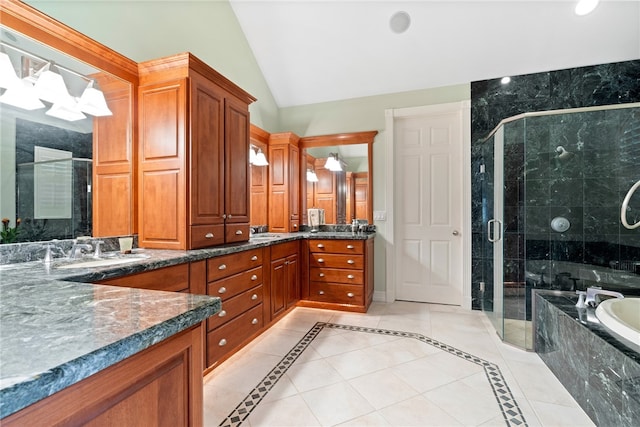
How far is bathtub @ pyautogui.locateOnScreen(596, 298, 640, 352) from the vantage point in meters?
1.39

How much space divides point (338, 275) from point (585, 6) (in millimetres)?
3429

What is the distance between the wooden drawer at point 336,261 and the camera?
3.15 meters

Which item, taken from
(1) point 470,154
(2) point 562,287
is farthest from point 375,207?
(2) point 562,287

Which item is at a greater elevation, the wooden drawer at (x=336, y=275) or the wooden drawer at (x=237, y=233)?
the wooden drawer at (x=237, y=233)

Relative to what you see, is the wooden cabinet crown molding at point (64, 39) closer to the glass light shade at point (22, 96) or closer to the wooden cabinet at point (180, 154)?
the wooden cabinet at point (180, 154)

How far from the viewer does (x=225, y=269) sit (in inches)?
80.7

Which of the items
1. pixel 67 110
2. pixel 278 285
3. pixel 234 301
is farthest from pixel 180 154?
pixel 278 285

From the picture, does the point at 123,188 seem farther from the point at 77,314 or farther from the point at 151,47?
the point at 77,314

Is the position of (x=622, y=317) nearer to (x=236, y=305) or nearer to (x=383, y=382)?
(x=383, y=382)

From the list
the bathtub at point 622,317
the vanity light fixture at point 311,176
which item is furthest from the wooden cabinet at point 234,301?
the bathtub at point 622,317

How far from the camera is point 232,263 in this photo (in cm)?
214

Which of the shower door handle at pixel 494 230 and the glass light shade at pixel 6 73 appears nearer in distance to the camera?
the glass light shade at pixel 6 73

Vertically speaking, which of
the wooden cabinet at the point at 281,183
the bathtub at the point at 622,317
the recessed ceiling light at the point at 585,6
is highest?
the recessed ceiling light at the point at 585,6

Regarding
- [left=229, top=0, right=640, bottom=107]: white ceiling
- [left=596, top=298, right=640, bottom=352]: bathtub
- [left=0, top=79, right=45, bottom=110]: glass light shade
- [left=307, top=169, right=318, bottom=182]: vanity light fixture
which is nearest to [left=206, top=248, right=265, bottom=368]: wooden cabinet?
[left=0, top=79, right=45, bottom=110]: glass light shade
